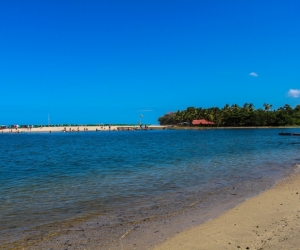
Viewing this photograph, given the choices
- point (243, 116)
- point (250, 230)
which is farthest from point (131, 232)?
point (243, 116)

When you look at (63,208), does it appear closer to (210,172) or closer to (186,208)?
(186,208)

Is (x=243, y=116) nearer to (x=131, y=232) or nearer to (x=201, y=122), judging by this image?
(x=201, y=122)

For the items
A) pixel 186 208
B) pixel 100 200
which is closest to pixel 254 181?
pixel 186 208

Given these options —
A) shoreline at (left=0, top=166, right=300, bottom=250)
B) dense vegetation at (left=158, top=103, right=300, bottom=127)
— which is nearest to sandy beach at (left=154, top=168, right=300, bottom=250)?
shoreline at (left=0, top=166, right=300, bottom=250)

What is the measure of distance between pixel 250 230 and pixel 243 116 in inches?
5377

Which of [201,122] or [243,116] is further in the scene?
[201,122]

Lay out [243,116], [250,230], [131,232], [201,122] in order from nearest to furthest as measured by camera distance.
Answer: [250,230] < [131,232] < [243,116] < [201,122]

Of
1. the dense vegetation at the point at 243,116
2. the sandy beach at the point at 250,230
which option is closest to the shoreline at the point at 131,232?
the sandy beach at the point at 250,230

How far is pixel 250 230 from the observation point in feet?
23.1

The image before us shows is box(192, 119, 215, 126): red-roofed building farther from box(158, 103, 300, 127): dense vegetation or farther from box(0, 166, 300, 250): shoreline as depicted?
box(0, 166, 300, 250): shoreline

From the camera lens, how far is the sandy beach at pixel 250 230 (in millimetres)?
6090

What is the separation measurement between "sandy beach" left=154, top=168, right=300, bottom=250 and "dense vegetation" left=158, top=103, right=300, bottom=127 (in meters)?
134

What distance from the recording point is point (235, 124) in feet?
461

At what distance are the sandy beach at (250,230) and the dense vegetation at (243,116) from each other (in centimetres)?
13399
